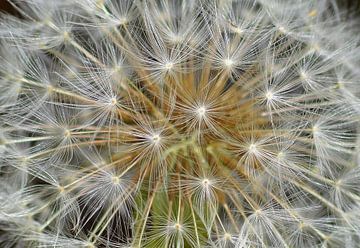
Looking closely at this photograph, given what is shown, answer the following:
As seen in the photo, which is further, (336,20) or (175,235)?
(336,20)

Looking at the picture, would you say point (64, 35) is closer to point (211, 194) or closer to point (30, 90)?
point (30, 90)

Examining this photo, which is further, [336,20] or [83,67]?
[336,20]

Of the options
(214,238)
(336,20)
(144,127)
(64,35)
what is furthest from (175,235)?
(336,20)

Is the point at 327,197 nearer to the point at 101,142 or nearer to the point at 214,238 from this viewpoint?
the point at 214,238

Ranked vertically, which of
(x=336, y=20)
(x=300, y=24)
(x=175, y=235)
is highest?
(x=336, y=20)

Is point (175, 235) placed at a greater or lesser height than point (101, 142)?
lesser

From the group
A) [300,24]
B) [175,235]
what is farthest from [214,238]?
[300,24]
